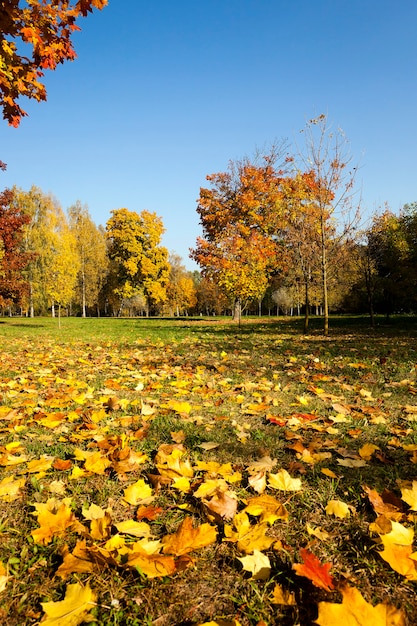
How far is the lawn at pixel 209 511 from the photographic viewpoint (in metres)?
1.11

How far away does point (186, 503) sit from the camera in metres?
1.65

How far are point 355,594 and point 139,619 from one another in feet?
2.11

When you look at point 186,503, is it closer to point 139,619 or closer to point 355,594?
point 139,619

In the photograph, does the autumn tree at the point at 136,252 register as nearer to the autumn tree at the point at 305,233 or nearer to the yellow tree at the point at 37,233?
the yellow tree at the point at 37,233

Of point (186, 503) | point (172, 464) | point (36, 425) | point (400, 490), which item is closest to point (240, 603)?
point (186, 503)

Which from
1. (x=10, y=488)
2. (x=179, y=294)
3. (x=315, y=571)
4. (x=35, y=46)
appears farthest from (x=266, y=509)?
(x=179, y=294)

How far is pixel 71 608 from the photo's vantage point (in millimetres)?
1073

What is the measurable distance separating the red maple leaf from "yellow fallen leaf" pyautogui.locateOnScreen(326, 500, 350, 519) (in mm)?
399

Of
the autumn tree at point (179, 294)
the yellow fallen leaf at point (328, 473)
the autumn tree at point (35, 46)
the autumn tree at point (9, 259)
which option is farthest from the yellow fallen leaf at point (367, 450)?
the autumn tree at point (179, 294)

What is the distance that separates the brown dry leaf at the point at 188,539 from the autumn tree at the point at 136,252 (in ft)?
121

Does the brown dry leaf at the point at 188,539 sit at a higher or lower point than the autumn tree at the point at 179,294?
lower

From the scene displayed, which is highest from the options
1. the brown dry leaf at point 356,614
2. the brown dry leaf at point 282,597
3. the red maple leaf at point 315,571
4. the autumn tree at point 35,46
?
the autumn tree at point 35,46

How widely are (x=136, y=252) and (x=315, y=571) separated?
37733 millimetres

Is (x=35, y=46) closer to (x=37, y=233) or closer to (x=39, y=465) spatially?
(x=39, y=465)
